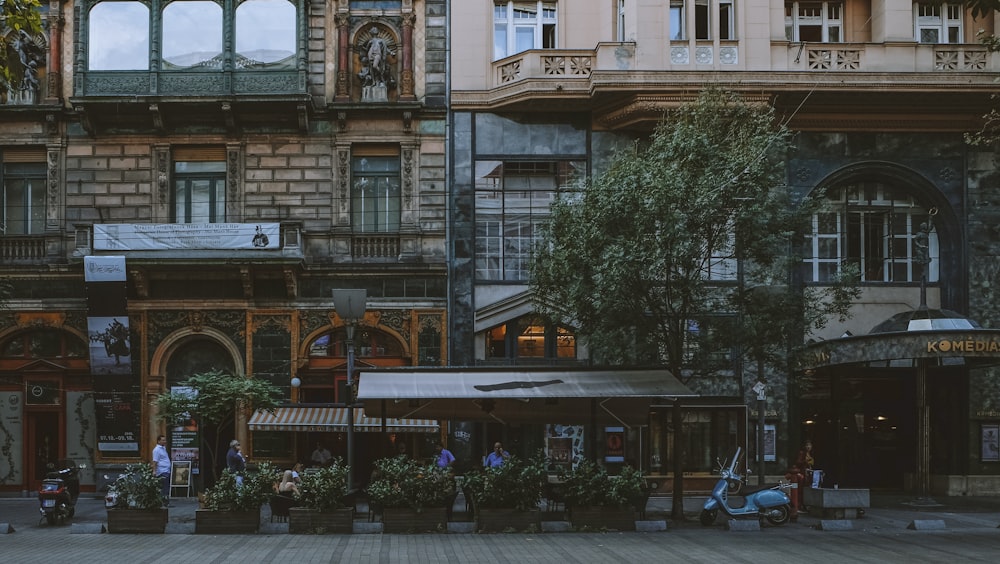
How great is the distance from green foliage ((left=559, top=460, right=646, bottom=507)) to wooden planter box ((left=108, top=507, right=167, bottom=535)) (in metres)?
7.61

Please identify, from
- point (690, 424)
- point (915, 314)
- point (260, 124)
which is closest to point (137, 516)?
point (260, 124)

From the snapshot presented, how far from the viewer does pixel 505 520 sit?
66.3ft

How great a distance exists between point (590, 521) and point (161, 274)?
1458 cm

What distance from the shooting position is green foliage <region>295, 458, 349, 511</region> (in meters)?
20.0

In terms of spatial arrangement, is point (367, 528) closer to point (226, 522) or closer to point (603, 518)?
point (226, 522)

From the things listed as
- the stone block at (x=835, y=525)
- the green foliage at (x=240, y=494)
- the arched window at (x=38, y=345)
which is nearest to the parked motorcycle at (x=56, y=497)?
the green foliage at (x=240, y=494)

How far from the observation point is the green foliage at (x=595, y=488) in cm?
2039

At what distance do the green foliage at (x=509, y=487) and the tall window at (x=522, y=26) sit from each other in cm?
1417

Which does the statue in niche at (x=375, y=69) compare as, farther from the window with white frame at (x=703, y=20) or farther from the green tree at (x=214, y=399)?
the green tree at (x=214, y=399)

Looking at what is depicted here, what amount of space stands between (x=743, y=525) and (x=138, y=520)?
1157 cm

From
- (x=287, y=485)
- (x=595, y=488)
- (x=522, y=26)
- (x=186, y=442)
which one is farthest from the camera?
(x=522, y=26)

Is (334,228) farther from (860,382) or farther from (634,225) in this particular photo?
(860,382)

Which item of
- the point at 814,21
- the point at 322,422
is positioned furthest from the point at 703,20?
the point at 322,422

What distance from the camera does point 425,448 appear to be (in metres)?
29.0
